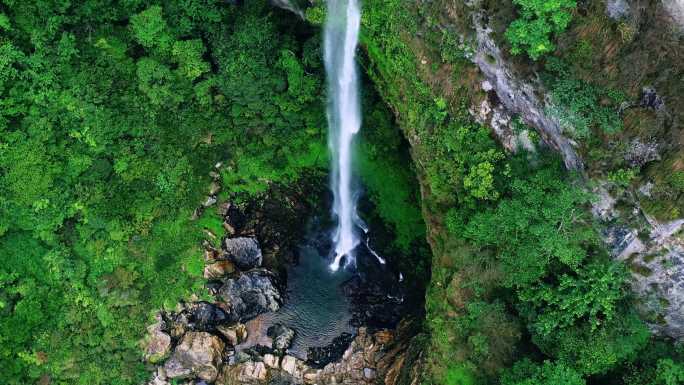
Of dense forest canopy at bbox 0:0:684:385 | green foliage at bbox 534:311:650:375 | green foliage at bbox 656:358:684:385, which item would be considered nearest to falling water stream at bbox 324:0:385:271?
dense forest canopy at bbox 0:0:684:385

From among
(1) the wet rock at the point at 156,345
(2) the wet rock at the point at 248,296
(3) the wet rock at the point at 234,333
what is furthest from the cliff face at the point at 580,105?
(1) the wet rock at the point at 156,345

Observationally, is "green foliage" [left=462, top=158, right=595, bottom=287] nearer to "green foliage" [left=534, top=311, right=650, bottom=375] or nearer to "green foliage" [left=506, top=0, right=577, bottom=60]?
"green foliage" [left=534, top=311, right=650, bottom=375]

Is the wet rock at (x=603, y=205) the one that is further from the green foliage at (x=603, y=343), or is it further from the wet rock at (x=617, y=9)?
the wet rock at (x=617, y=9)

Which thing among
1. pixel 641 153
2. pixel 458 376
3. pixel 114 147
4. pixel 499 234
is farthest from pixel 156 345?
pixel 641 153

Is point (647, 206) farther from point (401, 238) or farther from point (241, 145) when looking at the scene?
point (241, 145)

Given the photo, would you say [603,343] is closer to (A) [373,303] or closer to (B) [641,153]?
(B) [641,153]
